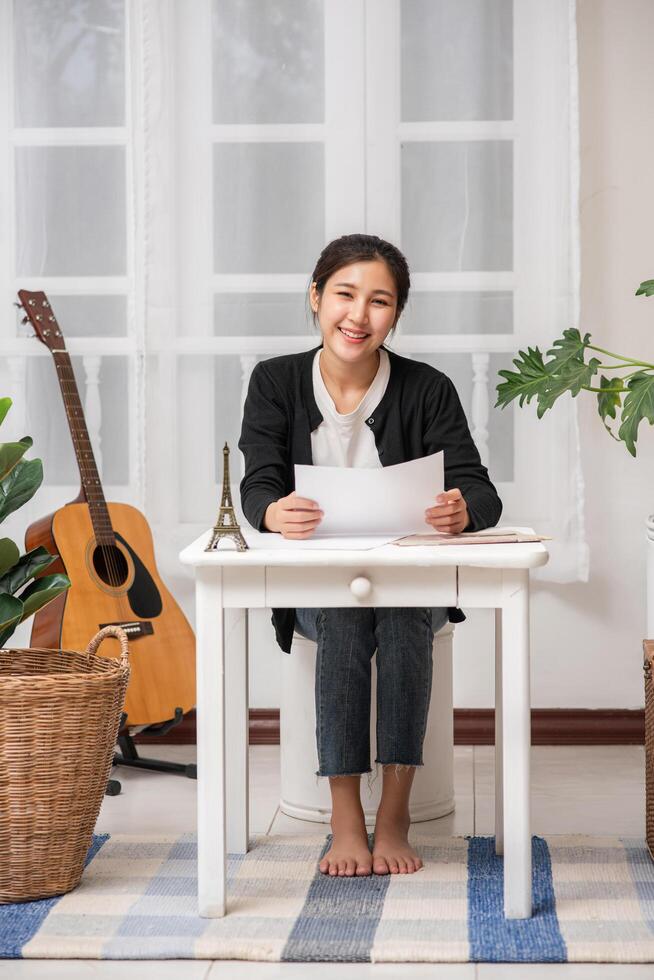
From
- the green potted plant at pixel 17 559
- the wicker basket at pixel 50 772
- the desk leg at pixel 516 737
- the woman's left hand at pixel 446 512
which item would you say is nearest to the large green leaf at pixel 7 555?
the green potted plant at pixel 17 559

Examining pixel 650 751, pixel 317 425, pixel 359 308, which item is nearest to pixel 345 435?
pixel 317 425

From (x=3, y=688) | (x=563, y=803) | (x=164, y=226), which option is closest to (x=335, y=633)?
(x=3, y=688)

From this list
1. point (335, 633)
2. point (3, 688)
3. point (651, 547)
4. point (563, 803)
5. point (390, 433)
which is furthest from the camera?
point (651, 547)

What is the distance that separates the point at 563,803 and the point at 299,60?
6.22 ft

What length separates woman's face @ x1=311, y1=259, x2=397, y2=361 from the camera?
2.23 m

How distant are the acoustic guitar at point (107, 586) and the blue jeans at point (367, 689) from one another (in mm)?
717

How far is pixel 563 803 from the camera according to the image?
2.57 m

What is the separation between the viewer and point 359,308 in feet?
7.27

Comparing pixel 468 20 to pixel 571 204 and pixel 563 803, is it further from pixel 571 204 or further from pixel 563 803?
pixel 563 803

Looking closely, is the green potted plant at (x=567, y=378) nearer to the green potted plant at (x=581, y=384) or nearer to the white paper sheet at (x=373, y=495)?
the green potted plant at (x=581, y=384)

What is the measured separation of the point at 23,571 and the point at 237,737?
513 millimetres

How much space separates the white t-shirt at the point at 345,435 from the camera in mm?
2322

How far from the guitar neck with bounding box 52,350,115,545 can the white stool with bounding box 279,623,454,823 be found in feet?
1.97

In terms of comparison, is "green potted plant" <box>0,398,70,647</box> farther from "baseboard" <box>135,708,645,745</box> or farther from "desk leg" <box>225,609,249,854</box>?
"baseboard" <box>135,708,645,745</box>
